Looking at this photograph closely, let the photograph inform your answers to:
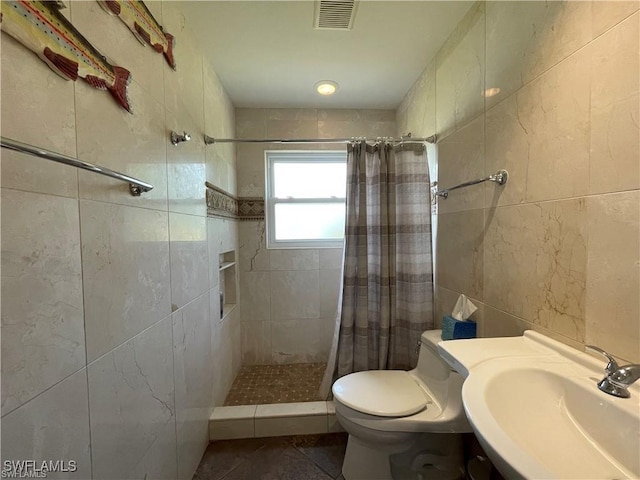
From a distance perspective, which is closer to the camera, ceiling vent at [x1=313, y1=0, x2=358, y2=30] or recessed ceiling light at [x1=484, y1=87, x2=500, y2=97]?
recessed ceiling light at [x1=484, y1=87, x2=500, y2=97]

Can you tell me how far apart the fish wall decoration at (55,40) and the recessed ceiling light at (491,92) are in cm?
141

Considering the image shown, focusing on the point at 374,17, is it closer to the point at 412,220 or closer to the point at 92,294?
the point at 412,220

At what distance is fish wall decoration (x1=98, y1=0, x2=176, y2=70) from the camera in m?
0.88

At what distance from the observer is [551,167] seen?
0.93 meters

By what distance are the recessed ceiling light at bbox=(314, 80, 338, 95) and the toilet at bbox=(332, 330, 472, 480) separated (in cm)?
183

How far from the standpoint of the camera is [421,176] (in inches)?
71.7

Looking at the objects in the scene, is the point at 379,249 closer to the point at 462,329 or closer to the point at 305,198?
the point at 462,329

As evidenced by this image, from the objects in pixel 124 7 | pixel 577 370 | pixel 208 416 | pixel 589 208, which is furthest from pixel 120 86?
pixel 208 416

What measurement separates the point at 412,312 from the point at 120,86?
1.73m

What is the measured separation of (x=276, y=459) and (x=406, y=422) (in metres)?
0.84

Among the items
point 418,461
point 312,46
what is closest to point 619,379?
point 418,461

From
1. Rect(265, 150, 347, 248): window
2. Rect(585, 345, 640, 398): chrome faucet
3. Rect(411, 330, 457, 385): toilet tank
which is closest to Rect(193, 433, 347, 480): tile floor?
Rect(411, 330, 457, 385): toilet tank

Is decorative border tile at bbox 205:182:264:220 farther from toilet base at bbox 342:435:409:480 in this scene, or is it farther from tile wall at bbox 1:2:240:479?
toilet base at bbox 342:435:409:480

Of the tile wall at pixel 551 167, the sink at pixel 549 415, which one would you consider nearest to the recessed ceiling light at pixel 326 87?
the tile wall at pixel 551 167
